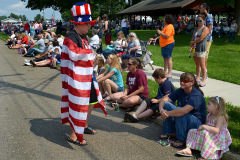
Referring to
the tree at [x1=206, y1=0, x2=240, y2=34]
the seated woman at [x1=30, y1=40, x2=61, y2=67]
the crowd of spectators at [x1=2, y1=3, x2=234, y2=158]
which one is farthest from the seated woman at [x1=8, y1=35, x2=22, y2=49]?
the tree at [x1=206, y1=0, x2=240, y2=34]

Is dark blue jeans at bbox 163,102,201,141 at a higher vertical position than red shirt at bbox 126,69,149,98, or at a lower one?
lower

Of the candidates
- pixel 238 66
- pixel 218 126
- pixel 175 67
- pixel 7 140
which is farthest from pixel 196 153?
pixel 238 66

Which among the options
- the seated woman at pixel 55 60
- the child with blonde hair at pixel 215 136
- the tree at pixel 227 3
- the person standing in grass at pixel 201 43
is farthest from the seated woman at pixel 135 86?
the tree at pixel 227 3

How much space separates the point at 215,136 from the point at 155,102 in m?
1.47

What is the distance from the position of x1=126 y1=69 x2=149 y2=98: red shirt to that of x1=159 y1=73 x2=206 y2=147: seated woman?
1.35m

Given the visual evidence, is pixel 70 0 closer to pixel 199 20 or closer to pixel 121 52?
pixel 121 52

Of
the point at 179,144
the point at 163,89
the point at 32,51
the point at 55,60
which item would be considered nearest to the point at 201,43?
the point at 163,89

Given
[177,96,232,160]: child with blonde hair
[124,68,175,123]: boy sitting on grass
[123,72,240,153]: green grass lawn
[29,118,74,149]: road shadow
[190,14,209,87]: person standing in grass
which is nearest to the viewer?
[177,96,232,160]: child with blonde hair

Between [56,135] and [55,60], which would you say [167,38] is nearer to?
[56,135]

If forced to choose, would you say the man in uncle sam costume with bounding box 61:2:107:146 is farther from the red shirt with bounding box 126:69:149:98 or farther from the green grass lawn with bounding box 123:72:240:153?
the green grass lawn with bounding box 123:72:240:153

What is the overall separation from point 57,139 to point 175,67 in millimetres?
6444

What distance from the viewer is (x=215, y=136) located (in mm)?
3662

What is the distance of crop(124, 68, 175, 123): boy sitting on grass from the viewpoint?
4.96 meters

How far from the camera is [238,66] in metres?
9.74
